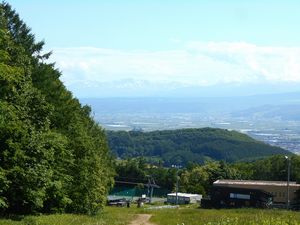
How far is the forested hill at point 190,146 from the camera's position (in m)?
162

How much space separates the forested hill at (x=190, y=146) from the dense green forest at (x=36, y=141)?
12235 centimetres

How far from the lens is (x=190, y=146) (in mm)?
178750

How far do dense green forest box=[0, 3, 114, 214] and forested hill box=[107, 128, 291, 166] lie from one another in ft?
401

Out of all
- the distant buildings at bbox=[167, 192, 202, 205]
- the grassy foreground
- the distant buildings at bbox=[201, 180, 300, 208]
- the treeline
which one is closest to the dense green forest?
the grassy foreground

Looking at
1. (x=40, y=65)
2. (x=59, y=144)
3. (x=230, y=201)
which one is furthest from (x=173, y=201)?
(x=59, y=144)

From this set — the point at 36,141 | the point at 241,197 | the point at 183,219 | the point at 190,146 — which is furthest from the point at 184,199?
the point at 190,146

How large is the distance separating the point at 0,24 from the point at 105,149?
29144 mm

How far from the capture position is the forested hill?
162 meters

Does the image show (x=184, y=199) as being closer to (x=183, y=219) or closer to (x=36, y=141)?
(x=183, y=219)

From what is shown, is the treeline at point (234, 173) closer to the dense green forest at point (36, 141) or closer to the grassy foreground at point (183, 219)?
the dense green forest at point (36, 141)

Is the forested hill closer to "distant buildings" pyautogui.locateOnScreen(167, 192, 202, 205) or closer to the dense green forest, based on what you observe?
"distant buildings" pyautogui.locateOnScreen(167, 192, 202, 205)

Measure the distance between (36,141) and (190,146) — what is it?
519ft

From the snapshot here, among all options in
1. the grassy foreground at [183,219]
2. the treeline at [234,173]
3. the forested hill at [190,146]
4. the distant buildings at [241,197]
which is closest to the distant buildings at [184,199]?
the treeline at [234,173]

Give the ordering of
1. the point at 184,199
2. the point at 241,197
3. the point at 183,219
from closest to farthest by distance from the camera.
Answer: the point at 183,219 < the point at 241,197 < the point at 184,199
